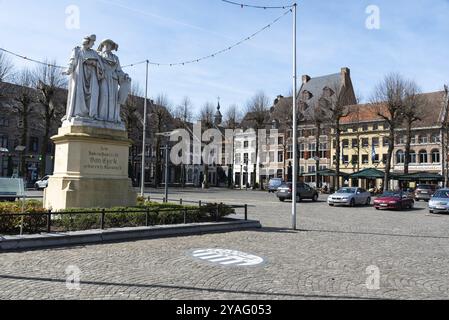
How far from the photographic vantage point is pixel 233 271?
28.3 feet

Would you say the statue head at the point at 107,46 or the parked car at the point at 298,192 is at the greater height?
the statue head at the point at 107,46

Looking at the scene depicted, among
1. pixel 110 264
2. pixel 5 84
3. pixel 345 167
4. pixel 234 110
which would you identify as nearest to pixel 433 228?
pixel 110 264

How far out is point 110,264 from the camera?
8867 millimetres

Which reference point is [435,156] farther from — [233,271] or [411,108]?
[233,271]

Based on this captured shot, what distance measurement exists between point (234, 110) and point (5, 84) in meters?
39.1

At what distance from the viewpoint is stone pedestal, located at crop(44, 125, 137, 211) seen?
14.7 metres

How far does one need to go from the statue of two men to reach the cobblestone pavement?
6.22 m

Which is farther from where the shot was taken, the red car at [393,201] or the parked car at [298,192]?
the parked car at [298,192]

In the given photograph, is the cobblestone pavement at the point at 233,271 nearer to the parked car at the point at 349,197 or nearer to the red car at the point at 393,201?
the red car at the point at 393,201

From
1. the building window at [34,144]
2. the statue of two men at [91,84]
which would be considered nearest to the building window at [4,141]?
the building window at [34,144]

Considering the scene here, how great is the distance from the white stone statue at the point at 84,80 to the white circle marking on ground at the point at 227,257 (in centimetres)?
781

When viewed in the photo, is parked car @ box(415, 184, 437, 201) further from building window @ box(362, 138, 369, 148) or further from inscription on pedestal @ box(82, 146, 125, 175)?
inscription on pedestal @ box(82, 146, 125, 175)

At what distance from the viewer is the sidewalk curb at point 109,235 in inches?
401

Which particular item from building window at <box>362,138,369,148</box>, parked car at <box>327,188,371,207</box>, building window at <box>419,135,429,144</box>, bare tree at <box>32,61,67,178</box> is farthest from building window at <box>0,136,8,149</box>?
building window at <box>419,135,429,144</box>
